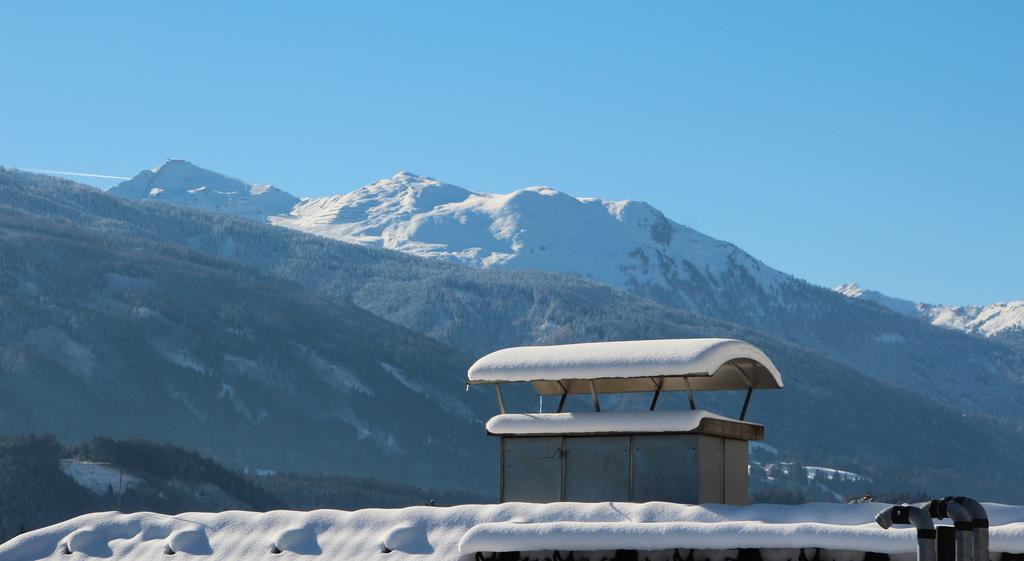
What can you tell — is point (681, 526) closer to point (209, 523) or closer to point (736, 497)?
point (736, 497)

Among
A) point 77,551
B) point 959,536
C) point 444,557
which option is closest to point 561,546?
point 444,557

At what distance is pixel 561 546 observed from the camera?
26328 mm

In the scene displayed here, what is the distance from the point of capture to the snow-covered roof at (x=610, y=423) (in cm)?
3077

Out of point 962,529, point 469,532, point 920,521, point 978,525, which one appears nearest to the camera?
point 962,529

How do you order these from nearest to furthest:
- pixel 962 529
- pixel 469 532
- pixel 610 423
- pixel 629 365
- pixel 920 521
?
1. pixel 962 529
2. pixel 920 521
3. pixel 469 532
4. pixel 629 365
5. pixel 610 423

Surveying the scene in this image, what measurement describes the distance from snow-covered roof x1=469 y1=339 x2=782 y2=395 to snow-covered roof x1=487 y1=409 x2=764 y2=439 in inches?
29.6

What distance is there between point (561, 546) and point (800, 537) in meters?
4.10

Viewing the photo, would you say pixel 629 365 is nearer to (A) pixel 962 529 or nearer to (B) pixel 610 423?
(B) pixel 610 423

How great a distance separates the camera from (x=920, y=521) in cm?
1938

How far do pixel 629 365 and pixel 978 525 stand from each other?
12.8 m

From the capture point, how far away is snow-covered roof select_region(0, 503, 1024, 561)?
2453 centimetres

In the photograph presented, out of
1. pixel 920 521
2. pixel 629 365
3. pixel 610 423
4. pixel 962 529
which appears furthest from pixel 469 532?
pixel 962 529

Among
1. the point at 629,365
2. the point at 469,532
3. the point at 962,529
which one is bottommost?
the point at 469,532

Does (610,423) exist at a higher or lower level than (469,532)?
higher
